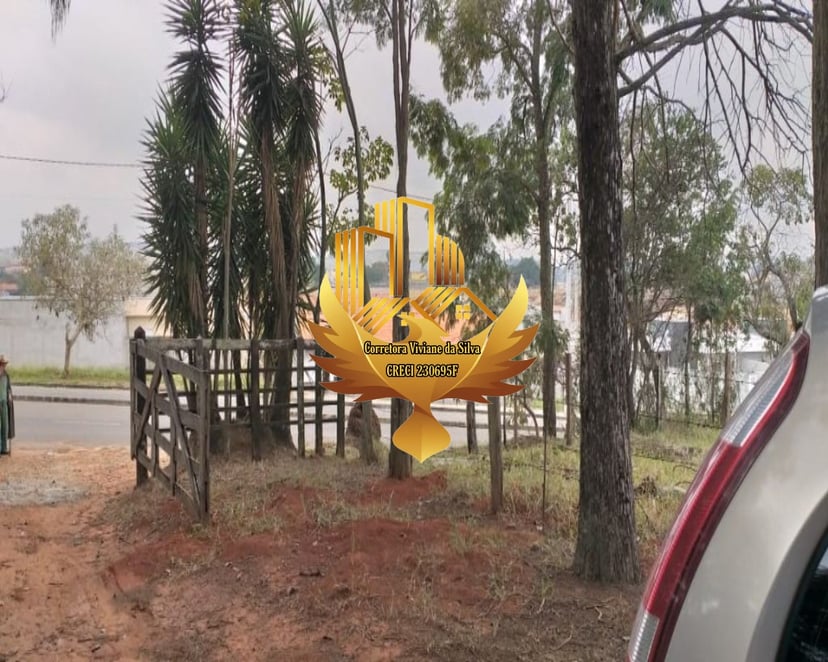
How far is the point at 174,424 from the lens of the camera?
5.37 metres

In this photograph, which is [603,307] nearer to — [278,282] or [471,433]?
[471,433]

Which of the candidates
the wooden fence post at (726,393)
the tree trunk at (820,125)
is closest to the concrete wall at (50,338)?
the wooden fence post at (726,393)

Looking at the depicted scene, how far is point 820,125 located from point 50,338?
873 inches

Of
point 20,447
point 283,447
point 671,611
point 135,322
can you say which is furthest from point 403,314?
point 135,322

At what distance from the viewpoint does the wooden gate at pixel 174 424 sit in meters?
4.85

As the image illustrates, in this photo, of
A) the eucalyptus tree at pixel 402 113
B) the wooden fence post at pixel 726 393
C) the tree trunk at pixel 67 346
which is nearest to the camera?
the eucalyptus tree at pixel 402 113

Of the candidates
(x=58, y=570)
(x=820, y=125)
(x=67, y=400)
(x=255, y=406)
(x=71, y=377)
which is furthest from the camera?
(x=71, y=377)

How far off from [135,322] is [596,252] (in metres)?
19.2

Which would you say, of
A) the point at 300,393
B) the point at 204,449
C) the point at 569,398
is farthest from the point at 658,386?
the point at 204,449

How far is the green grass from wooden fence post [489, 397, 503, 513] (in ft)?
54.2

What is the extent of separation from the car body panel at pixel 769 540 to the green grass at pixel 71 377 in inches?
785

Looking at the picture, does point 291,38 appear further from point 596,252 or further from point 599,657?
point 599,657

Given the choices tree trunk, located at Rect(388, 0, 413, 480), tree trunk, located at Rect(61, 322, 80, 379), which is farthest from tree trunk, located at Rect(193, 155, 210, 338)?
tree trunk, located at Rect(61, 322, 80, 379)

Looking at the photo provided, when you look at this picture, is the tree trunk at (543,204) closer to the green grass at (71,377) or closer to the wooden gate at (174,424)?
the wooden gate at (174,424)
